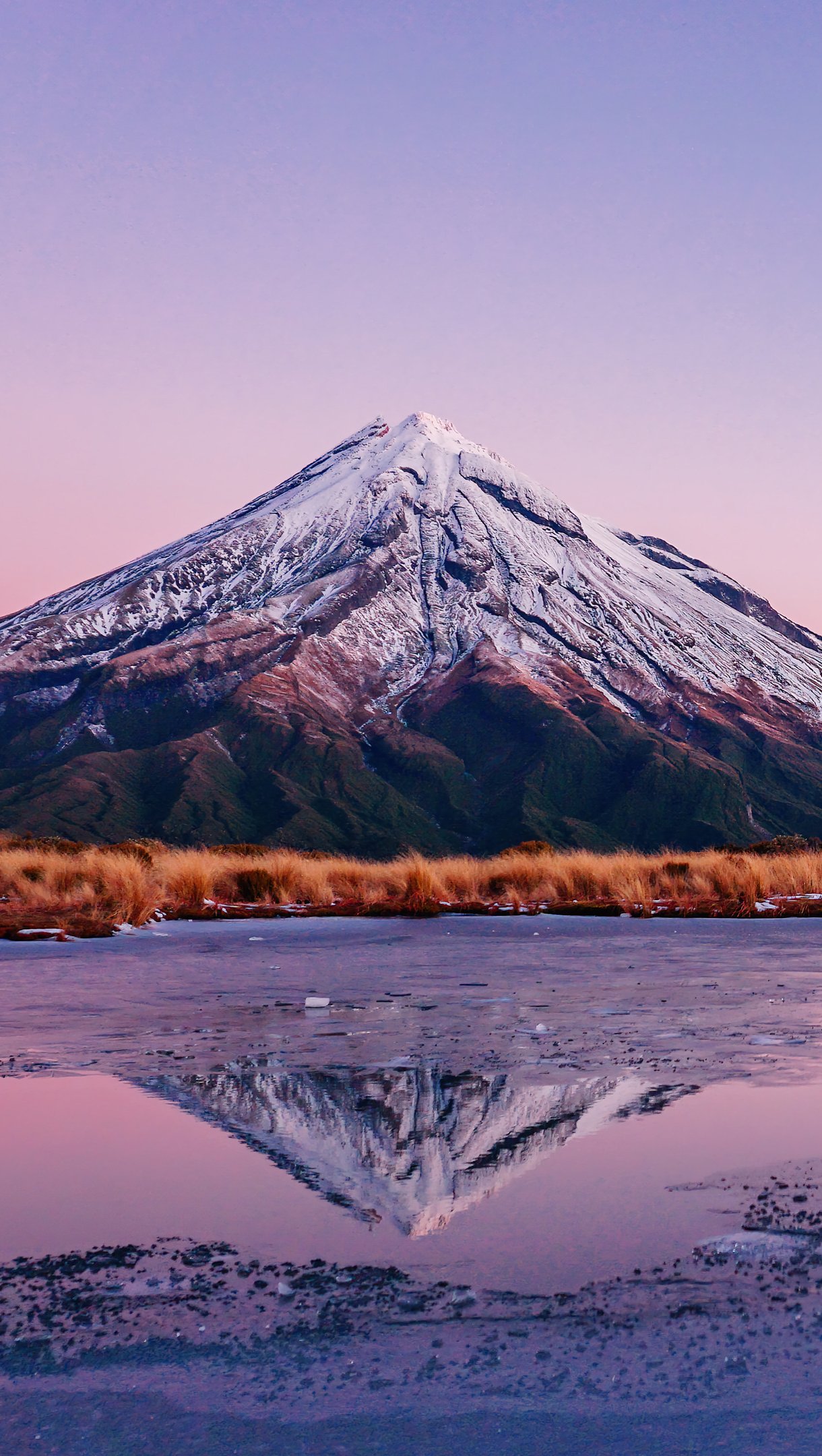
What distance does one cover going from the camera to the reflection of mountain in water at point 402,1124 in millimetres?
4863

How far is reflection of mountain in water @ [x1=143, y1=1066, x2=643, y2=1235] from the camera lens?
16.0 ft

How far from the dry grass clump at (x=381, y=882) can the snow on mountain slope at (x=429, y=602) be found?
129601 millimetres

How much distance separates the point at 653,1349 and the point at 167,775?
121036 millimetres

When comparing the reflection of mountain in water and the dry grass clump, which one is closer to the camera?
the reflection of mountain in water

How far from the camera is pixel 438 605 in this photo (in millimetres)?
171750

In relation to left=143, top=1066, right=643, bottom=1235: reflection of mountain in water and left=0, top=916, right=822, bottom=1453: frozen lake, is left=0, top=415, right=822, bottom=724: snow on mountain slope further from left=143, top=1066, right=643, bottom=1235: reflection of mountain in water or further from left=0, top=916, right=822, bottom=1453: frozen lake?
left=143, top=1066, right=643, bottom=1235: reflection of mountain in water

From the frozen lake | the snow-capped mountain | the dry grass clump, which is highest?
the snow-capped mountain

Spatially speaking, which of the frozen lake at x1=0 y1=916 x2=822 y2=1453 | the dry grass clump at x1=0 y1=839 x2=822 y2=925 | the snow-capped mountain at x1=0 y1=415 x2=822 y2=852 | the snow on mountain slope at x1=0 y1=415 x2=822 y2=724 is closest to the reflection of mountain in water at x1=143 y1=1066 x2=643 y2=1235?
the frozen lake at x1=0 y1=916 x2=822 y2=1453

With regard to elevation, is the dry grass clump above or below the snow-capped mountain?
below

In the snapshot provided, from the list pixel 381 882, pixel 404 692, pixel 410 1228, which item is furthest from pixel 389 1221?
pixel 404 692

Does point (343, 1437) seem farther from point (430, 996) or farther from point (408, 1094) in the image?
point (430, 996)

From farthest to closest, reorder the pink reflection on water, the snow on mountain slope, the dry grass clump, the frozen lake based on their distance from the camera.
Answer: the snow on mountain slope, the dry grass clump, the pink reflection on water, the frozen lake

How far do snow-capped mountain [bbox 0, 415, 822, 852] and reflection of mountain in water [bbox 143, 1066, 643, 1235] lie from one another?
331 feet

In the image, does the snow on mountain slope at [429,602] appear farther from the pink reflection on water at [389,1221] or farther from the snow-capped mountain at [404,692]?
the pink reflection on water at [389,1221]
